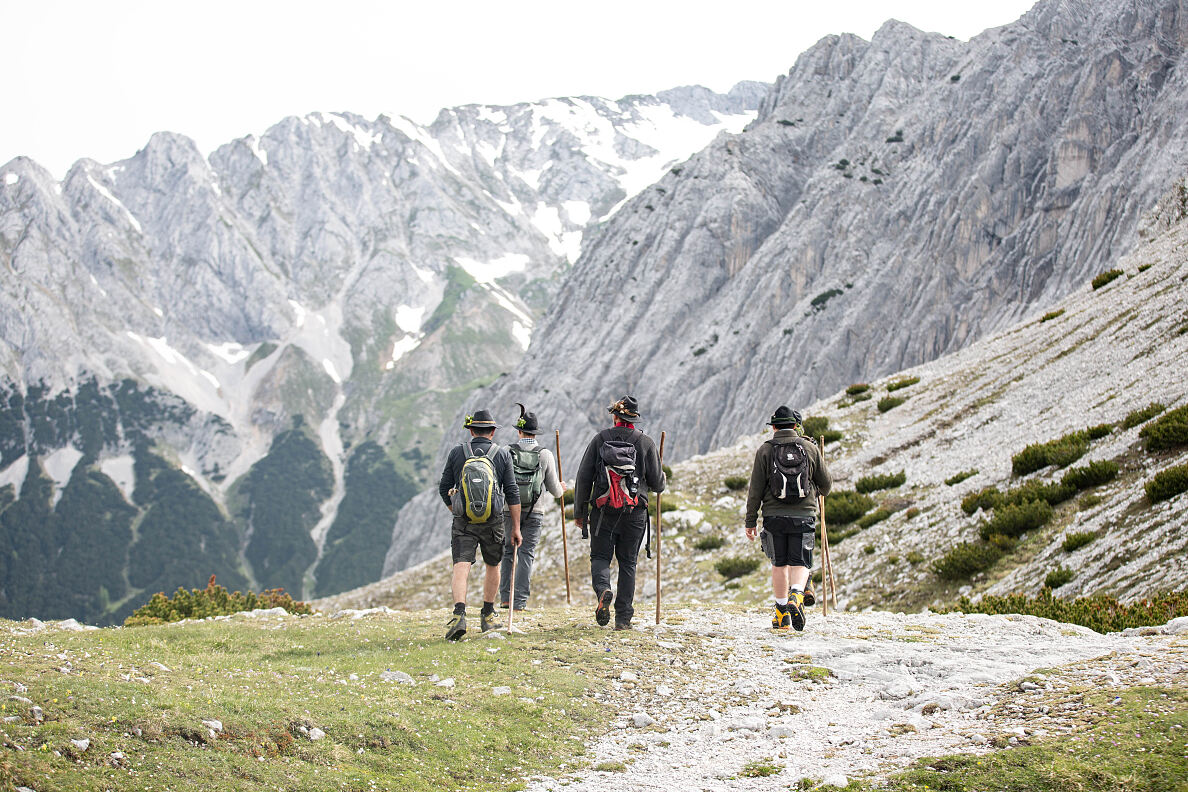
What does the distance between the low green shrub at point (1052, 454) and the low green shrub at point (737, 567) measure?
700cm

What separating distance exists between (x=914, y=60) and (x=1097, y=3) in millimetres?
31153

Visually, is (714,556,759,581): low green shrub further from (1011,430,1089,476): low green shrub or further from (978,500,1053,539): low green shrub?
(1011,430,1089,476): low green shrub

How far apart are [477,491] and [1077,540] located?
11.4m

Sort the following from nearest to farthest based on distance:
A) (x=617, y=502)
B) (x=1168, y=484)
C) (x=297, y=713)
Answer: (x=297, y=713) → (x=617, y=502) → (x=1168, y=484)

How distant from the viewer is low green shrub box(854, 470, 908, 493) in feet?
82.4

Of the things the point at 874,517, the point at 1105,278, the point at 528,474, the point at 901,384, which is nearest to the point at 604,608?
the point at 528,474

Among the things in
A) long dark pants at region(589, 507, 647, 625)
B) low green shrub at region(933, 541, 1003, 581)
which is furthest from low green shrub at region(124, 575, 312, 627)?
low green shrub at region(933, 541, 1003, 581)

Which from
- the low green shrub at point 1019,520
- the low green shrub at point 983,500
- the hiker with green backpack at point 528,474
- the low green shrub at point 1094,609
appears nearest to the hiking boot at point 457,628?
the hiker with green backpack at point 528,474

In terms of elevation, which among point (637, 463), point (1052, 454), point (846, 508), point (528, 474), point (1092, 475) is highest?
point (1052, 454)

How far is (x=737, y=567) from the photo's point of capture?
2286 centimetres

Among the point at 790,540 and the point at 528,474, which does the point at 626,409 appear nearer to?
the point at 528,474

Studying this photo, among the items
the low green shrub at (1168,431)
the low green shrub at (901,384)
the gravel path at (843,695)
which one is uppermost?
the low green shrub at (901,384)

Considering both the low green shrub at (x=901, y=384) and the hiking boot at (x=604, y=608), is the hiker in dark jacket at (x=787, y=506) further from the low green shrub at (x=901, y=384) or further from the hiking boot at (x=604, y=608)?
the low green shrub at (x=901, y=384)

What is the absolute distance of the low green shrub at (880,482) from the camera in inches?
989
